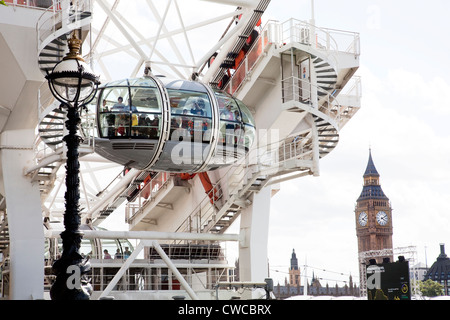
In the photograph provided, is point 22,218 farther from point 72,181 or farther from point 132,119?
point 72,181

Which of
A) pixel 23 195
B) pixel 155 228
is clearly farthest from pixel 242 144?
pixel 155 228

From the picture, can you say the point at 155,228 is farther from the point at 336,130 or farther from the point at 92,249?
the point at 336,130

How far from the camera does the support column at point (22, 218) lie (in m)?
24.8

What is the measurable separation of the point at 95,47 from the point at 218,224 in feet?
29.4

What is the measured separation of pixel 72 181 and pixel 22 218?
16.2 m

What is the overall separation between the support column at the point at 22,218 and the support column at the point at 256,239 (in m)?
8.10

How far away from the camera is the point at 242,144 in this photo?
25594mm

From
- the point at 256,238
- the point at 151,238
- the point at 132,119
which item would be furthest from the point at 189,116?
the point at 256,238

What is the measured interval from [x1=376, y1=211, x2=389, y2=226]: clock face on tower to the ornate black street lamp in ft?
601

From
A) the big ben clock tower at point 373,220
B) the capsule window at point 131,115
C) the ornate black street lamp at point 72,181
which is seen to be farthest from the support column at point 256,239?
the big ben clock tower at point 373,220

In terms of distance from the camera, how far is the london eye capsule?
79.2 feet

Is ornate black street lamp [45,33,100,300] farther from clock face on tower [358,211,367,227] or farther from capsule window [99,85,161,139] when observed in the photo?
clock face on tower [358,211,367,227]

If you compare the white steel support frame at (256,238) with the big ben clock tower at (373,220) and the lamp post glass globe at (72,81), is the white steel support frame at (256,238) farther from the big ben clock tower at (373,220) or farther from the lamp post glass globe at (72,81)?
the big ben clock tower at (373,220)

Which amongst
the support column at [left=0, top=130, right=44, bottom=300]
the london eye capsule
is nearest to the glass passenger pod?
the london eye capsule
